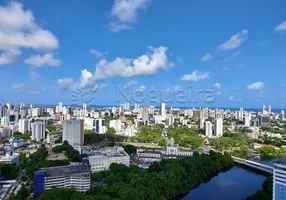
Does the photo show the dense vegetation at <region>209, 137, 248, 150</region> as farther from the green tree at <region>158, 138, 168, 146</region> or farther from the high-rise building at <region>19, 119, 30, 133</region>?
the high-rise building at <region>19, 119, 30, 133</region>

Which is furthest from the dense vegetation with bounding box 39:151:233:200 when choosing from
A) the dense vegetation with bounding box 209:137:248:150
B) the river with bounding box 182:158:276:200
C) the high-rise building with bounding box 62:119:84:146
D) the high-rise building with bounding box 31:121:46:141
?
the high-rise building with bounding box 31:121:46:141

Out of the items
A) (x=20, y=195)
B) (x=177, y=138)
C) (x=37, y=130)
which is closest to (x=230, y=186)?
(x=20, y=195)

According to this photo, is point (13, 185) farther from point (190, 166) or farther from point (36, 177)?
point (190, 166)

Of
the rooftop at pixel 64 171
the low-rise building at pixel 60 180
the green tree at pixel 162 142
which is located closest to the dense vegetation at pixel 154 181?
the low-rise building at pixel 60 180

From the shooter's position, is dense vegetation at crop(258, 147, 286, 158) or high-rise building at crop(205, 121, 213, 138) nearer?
dense vegetation at crop(258, 147, 286, 158)

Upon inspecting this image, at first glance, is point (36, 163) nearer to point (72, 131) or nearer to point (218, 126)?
point (72, 131)
